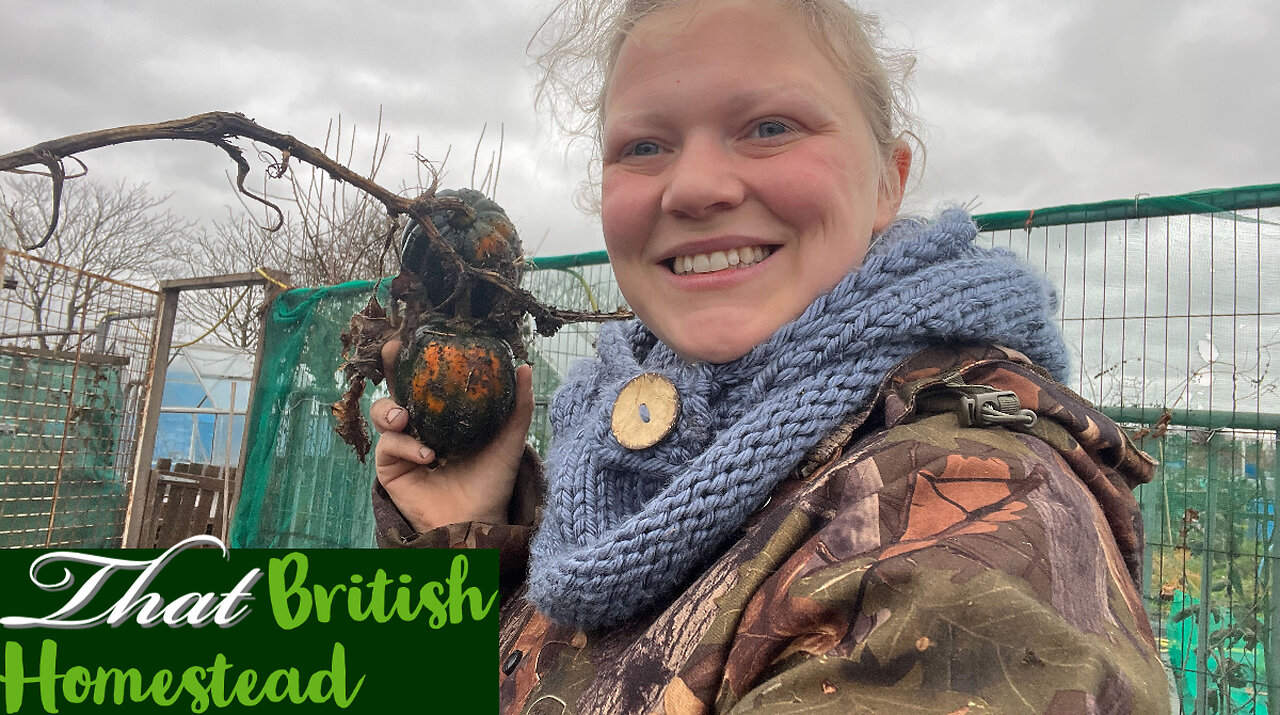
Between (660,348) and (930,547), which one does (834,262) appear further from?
(930,547)

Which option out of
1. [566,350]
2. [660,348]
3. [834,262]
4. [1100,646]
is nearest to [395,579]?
[660,348]

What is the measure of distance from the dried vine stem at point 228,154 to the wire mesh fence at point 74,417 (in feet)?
13.7

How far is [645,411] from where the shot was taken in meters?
1.07

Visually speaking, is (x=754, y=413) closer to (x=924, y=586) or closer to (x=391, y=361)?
(x=924, y=586)

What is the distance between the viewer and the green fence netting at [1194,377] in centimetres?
275

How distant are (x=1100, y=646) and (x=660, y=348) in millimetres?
760

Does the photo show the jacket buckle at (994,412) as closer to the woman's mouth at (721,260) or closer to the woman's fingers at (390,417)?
the woman's mouth at (721,260)

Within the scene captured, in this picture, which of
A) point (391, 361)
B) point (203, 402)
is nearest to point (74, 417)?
point (391, 361)

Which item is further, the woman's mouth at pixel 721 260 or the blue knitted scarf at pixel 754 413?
the woman's mouth at pixel 721 260

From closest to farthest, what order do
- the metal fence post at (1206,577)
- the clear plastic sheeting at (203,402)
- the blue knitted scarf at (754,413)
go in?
the blue knitted scarf at (754,413) → the metal fence post at (1206,577) → the clear plastic sheeting at (203,402)

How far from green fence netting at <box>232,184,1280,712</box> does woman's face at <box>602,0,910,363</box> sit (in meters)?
1.93

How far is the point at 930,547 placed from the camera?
693 mm

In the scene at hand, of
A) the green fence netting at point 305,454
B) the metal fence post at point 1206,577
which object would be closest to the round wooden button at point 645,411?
the metal fence post at point 1206,577

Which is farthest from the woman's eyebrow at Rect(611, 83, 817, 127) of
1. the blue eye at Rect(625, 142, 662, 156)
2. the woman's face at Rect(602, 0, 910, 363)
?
the blue eye at Rect(625, 142, 662, 156)
